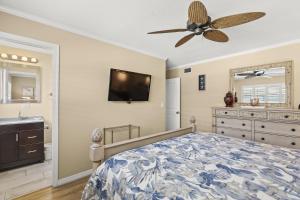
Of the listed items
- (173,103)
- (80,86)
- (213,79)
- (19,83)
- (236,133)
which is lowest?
(236,133)

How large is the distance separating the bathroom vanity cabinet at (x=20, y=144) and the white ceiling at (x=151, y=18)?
79.3 inches

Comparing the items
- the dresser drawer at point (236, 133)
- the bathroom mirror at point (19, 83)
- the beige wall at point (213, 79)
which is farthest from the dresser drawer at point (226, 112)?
the bathroom mirror at point (19, 83)

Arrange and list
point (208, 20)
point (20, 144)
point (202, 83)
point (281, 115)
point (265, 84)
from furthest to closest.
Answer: point (202, 83) < point (265, 84) < point (20, 144) < point (281, 115) < point (208, 20)

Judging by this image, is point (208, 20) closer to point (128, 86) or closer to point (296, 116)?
point (128, 86)

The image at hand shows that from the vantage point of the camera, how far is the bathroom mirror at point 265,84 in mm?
2688

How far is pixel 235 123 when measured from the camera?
2922 millimetres

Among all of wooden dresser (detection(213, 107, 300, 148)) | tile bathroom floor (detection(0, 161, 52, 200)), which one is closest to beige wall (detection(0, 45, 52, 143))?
tile bathroom floor (detection(0, 161, 52, 200))

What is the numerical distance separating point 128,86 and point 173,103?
1.71 meters

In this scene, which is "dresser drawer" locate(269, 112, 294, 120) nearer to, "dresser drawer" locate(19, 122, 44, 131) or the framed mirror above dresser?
the framed mirror above dresser

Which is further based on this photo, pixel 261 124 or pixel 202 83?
pixel 202 83

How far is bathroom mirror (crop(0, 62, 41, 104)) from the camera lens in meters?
3.14

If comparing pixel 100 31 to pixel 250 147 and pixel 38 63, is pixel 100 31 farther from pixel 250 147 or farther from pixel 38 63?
pixel 250 147

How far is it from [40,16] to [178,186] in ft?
8.93

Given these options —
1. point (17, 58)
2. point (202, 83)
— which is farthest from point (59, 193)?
point (202, 83)
